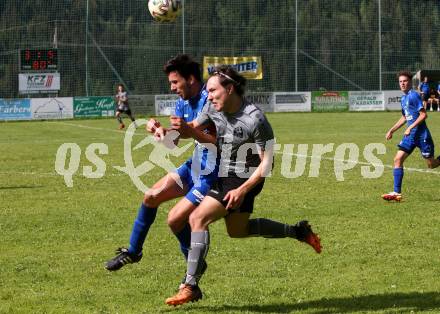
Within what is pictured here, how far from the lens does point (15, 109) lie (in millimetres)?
47406

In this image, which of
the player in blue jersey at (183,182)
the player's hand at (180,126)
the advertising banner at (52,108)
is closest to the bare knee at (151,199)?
the player in blue jersey at (183,182)

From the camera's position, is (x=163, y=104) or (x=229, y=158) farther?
(x=163, y=104)

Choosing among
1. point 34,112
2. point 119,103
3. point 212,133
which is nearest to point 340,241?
point 212,133

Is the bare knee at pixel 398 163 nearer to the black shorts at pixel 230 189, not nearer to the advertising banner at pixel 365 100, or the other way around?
the black shorts at pixel 230 189

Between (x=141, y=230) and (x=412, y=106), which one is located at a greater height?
(x=412, y=106)

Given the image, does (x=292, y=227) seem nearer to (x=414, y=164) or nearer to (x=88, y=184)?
(x=88, y=184)

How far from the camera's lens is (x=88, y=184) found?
54.5 ft

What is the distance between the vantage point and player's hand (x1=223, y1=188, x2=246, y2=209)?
22.1 ft

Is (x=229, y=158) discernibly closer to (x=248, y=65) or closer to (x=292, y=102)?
(x=292, y=102)

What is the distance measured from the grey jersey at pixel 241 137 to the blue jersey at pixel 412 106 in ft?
24.7

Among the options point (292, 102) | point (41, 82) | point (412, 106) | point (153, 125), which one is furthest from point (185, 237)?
point (292, 102)

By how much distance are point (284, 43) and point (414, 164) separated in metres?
38.4

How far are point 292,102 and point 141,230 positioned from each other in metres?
45.6

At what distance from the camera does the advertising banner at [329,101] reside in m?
52.9
